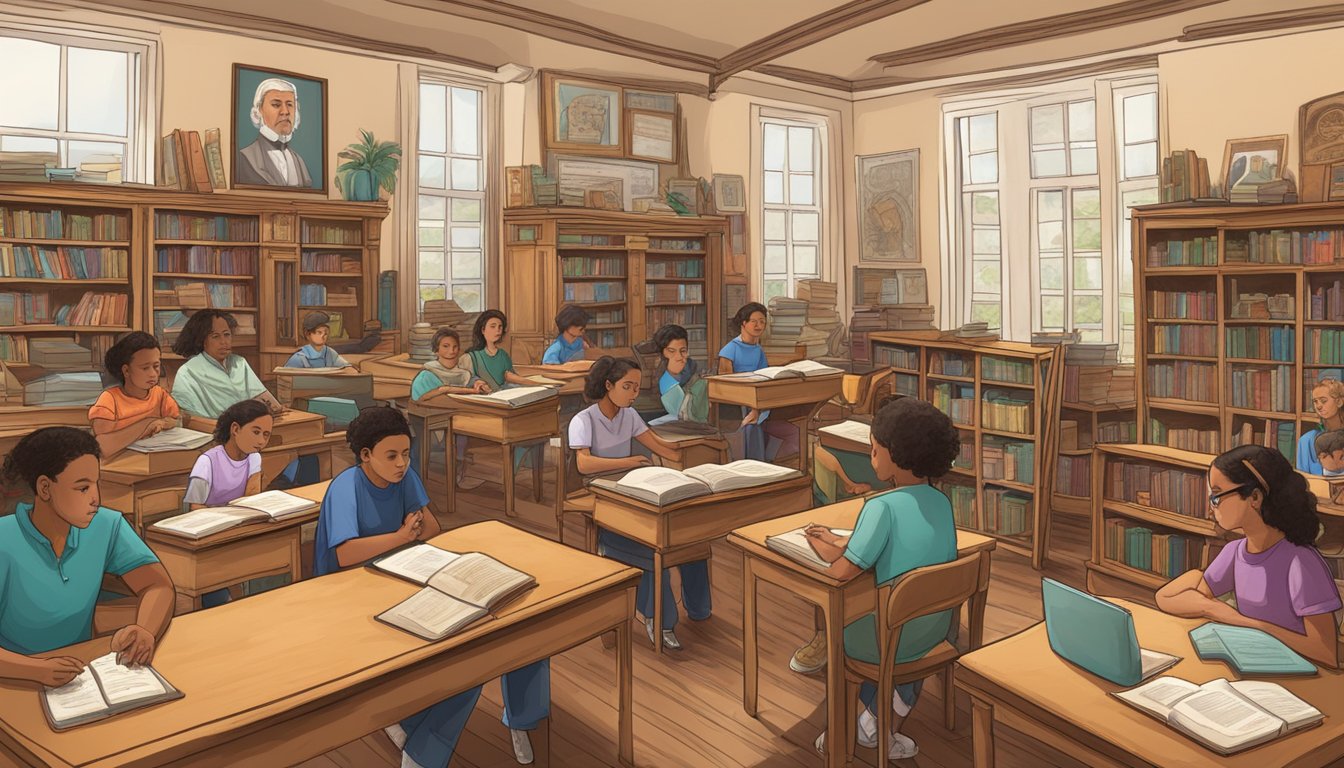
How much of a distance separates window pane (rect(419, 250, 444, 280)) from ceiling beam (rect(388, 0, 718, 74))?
1.78 meters

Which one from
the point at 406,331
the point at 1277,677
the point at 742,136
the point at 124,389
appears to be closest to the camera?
the point at 1277,677

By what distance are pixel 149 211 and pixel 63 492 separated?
14.1 feet

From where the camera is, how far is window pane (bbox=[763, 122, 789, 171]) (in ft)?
27.7

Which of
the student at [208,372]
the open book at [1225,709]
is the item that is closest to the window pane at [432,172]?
the student at [208,372]

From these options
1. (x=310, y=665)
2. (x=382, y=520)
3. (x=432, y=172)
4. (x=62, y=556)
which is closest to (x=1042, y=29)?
(x=432, y=172)

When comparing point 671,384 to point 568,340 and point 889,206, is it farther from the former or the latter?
point 889,206

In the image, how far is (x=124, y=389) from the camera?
14.6 feet

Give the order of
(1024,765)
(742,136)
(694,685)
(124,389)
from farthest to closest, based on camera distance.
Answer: (742,136) → (124,389) → (694,685) → (1024,765)

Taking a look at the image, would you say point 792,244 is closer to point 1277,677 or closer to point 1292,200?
point 1292,200

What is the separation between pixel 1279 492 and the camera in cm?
230

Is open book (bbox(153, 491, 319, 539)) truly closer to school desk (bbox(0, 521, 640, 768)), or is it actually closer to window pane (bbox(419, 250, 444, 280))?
school desk (bbox(0, 521, 640, 768))

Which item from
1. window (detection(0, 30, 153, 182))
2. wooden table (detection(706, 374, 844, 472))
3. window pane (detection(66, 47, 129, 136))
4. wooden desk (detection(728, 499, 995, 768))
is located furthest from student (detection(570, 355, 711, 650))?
window pane (detection(66, 47, 129, 136))

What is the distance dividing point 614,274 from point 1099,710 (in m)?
6.36

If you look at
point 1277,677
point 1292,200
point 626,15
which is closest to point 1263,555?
point 1277,677
